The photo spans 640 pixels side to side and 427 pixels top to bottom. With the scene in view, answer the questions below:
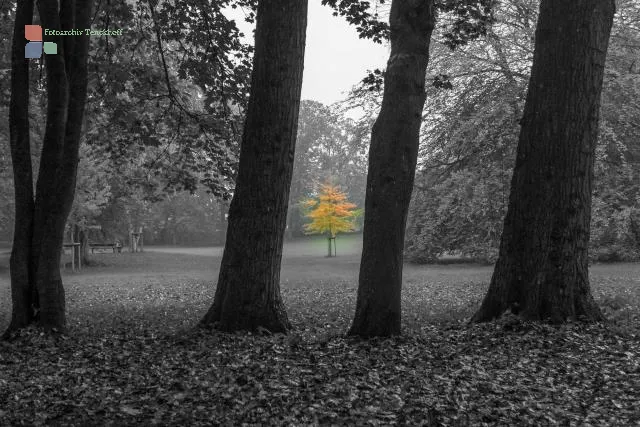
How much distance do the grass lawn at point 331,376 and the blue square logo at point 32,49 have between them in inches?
169

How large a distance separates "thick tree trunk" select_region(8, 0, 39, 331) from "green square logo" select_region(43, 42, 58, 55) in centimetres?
71

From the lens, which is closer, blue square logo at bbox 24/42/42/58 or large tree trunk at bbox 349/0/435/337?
large tree trunk at bbox 349/0/435/337

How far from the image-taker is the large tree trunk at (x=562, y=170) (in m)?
8.55

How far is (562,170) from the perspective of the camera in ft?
28.1

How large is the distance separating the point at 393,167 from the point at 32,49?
603 centimetres

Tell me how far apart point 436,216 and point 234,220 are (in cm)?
1704

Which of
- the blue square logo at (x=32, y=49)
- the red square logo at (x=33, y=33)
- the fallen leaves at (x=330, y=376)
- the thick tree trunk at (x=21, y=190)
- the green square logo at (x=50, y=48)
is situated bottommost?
the fallen leaves at (x=330, y=376)

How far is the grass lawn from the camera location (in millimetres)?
5180

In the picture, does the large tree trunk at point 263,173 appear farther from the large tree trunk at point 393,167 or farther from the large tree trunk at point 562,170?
the large tree trunk at point 562,170

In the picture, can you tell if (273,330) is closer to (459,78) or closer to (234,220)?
(234,220)

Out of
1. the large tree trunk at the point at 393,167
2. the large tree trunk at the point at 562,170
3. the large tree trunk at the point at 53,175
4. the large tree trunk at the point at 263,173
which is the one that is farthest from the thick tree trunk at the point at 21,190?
the large tree trunk at the point at 562,170

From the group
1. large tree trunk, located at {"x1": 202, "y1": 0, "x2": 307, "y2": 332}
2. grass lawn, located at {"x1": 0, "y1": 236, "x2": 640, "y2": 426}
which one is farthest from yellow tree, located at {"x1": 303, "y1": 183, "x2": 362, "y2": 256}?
large tree trunk, located at {"x1": 202, "y1": 0, "x2": 307, "y2": 332}

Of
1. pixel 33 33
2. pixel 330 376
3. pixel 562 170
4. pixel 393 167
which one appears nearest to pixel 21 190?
pixel 33 33

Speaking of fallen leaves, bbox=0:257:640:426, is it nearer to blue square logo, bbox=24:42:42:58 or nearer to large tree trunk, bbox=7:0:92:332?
large tree trunk, bbox=7:0:92:332
